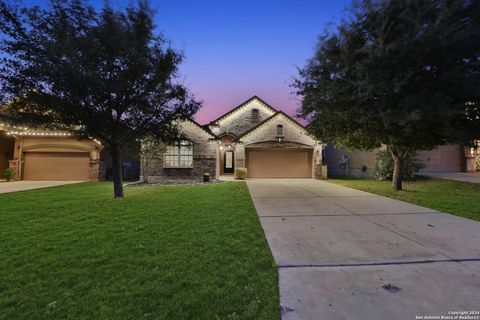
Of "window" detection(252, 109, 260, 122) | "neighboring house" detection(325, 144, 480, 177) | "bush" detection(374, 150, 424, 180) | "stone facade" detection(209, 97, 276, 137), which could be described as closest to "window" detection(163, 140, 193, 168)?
"stone facade" detection(209, 97, 276, 137)

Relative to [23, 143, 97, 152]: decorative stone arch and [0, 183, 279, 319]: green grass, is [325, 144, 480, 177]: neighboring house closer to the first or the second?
[0, 183, 279, 319]: green grass

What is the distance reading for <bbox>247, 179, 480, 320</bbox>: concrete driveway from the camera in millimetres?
2447

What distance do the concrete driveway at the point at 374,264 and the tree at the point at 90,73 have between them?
613cm

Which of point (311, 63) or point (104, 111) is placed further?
point (311, 63)

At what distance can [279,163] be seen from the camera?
765 inches

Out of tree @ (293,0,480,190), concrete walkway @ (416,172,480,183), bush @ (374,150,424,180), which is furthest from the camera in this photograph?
bush @ (374,150,424,180)

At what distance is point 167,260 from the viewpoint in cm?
351

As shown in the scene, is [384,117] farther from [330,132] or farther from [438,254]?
[438,254]

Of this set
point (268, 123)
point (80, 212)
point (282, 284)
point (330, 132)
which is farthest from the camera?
point (268, 123)

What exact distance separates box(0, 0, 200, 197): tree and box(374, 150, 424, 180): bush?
531 inches

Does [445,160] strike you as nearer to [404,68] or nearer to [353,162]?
[353,162]

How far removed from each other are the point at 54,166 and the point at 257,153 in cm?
1440

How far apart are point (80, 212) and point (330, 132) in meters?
9.39

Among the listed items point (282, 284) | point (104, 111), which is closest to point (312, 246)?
point (282, 284)
